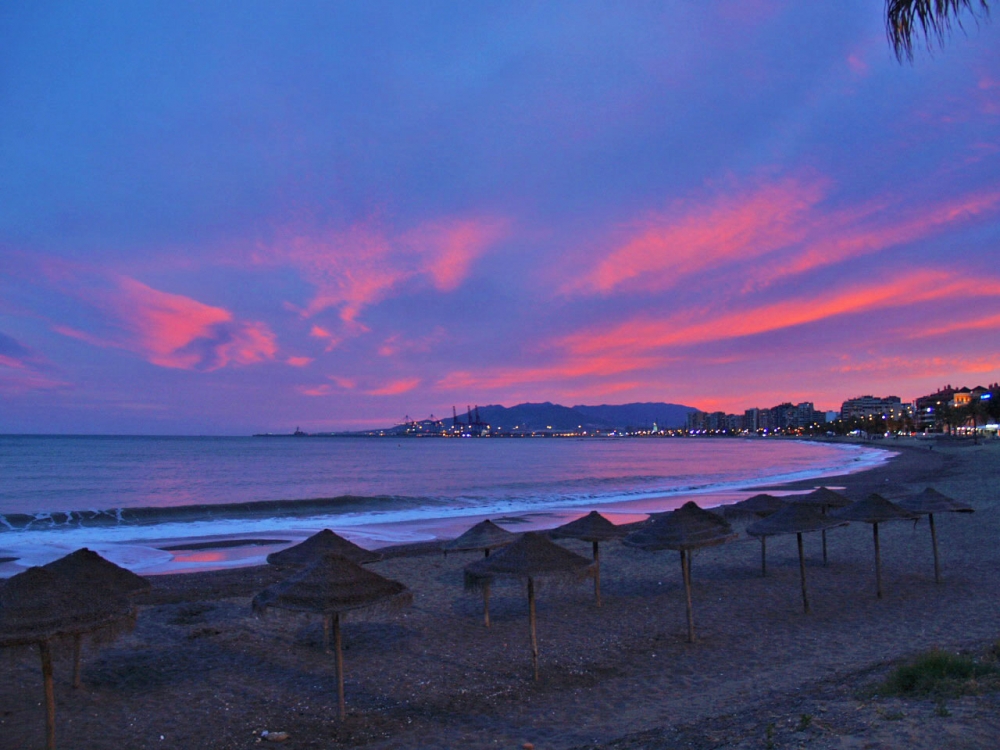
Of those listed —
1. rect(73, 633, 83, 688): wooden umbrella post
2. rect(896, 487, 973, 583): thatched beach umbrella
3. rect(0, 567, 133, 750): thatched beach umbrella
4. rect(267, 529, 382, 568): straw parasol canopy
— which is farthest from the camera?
rect(896, 487, 973, 583): thatched beach umbrella

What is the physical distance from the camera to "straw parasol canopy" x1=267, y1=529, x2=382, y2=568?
998 centimetres

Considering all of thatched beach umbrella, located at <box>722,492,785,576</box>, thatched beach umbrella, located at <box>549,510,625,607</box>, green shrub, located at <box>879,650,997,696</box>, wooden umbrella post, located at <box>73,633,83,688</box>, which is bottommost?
wooden umbrella post, located at <box>73,633,83,688</box>

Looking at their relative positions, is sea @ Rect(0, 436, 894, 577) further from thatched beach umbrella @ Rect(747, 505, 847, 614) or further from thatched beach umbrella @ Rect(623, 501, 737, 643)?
thatched beach umbrella @ Rect(747, 505, 847, 614)

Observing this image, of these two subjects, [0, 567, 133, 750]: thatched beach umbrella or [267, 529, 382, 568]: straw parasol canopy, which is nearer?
[0, 567, 133, 750]: thatched beach umbrella

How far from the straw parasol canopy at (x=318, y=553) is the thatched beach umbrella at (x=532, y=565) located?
2.24 m

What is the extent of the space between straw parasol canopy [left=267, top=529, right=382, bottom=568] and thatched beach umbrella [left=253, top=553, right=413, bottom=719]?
255 centimetres

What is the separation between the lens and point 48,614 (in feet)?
19.1

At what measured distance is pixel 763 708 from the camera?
647cm

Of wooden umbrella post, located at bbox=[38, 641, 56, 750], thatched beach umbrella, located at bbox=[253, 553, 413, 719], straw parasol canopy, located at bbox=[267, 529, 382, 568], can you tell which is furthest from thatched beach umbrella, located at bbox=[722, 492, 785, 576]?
wooden umbrella post, located at bbox=[38, 641, 56, 750]

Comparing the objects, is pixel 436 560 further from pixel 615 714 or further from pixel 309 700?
pixel 615 714

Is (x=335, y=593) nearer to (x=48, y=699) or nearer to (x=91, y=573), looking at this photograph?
(x=48, y=699)

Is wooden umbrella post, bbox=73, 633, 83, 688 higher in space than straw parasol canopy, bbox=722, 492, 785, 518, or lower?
lower

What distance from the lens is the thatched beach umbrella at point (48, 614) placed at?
5.62 meters

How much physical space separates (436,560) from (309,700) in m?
9.47
